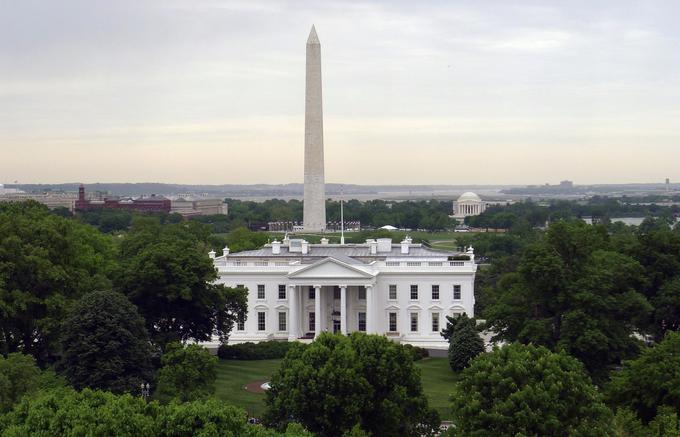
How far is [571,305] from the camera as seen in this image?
5925 centimetres

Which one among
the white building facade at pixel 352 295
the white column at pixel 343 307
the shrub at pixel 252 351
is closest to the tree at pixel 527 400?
the shrub at pixel 252 351

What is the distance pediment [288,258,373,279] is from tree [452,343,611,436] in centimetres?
3959

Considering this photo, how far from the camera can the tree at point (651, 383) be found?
147 ft

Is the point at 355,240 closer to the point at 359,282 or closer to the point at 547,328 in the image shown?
the point at 359,282

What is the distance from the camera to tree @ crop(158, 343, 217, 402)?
5062cm

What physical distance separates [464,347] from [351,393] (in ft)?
78.3

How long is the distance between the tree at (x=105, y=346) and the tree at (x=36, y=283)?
5.83 metres

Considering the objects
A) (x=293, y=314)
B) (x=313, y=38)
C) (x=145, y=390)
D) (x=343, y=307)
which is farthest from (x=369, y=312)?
(x=313, y=38)

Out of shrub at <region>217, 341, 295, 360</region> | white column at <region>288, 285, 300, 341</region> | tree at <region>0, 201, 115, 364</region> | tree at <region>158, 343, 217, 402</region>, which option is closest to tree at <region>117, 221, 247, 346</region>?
tree at <region>0, 201, 115, 364</region>

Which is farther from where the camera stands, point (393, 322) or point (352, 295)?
point (393, 322)

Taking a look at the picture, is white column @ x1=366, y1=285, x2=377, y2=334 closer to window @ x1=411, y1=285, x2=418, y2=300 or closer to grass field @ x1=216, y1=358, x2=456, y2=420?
window @ x1=411, y1=285, x2=418, y2=300

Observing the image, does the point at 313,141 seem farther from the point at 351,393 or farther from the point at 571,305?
the point at 351,393

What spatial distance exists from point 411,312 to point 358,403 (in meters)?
39.2

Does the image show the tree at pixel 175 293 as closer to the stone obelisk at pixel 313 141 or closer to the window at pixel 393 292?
the window at pixel 393 292
